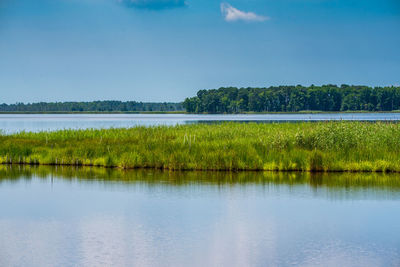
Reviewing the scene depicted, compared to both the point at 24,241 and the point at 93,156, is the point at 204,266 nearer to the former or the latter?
the point at 24,241

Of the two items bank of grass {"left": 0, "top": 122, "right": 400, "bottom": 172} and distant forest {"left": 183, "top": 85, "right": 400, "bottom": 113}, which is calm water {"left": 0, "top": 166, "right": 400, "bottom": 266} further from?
distant forest {"left": 183, "top": 85, "right": 400, "bottom": 113}

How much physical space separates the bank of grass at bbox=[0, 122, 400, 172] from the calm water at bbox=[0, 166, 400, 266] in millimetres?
988

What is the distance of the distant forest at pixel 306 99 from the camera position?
15650 cm

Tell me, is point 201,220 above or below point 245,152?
below

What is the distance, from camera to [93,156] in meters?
25.5

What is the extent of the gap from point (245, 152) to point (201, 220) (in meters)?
10.1

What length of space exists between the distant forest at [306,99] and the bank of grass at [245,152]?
444 ft

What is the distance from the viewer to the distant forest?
156500mm

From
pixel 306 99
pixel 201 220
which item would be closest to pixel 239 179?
pixel 201 220

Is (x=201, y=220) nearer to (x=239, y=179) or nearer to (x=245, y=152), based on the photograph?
(x=239, y=179)

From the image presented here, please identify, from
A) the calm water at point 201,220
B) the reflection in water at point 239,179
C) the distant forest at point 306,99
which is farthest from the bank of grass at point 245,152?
the distant forest at point 306,99

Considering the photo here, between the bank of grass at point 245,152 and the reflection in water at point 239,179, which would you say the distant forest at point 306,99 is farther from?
the reflection in water at point 239,179

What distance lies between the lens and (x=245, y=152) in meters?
23.6

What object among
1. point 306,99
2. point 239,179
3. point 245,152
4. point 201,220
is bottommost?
point 201,220
